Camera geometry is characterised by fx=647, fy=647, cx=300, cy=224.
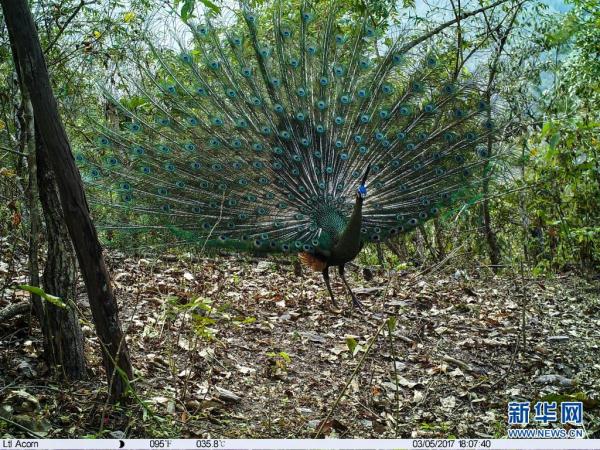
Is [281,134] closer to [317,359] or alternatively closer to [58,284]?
[317,359]

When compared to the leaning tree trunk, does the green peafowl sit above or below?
above

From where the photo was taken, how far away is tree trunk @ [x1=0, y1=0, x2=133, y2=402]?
2721 mm

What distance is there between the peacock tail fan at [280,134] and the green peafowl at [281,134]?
0.01 metres

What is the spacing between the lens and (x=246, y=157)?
621cm

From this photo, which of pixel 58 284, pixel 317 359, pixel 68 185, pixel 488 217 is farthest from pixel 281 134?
pixel 68 185

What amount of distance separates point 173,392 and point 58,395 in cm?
63

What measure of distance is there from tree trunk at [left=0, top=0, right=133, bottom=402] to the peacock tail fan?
307cm

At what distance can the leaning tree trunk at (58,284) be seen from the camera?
3262 millimetres

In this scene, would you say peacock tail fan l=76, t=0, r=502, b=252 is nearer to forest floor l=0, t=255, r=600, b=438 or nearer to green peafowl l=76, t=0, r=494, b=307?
green peafowl l=76, t=0, r=494, b=307

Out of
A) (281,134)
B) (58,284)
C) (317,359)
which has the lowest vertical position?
(317,359)

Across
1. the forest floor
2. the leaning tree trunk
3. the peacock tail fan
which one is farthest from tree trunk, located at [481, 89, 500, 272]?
the leaning tree trunk

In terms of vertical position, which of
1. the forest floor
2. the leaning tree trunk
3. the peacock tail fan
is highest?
the peacock tail fan

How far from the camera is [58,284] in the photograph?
11.0 ft

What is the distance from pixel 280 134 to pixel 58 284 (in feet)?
10.6
